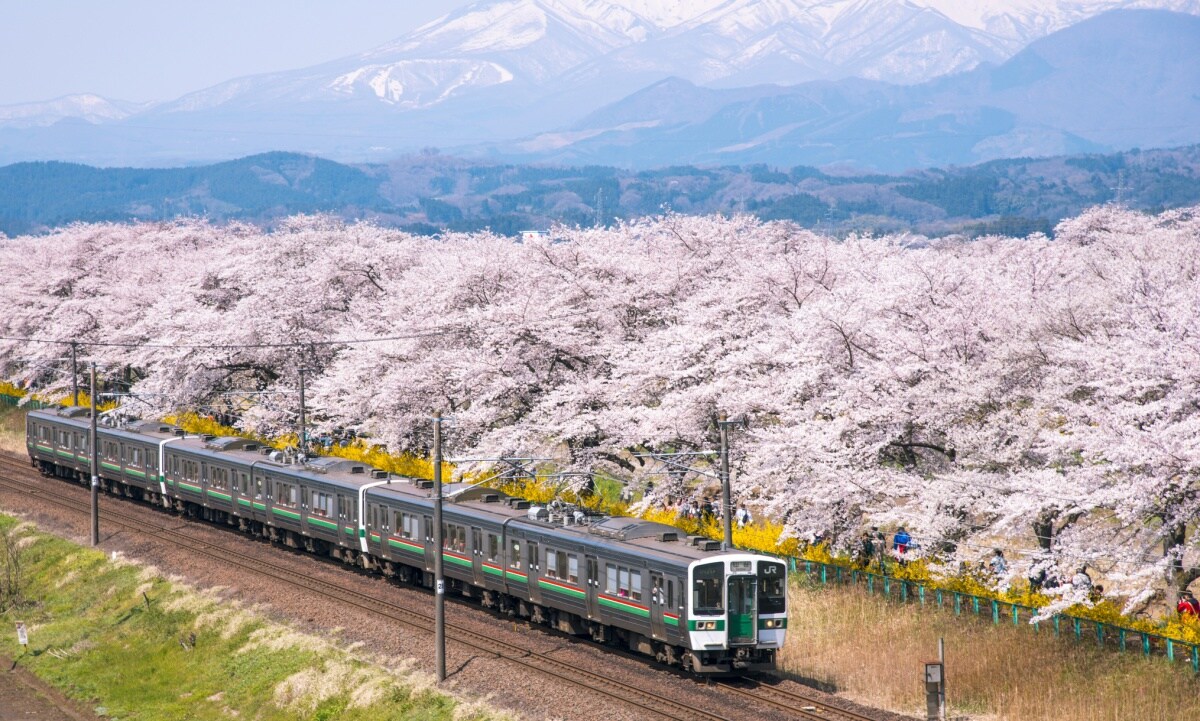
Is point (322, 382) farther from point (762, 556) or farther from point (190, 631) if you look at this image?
point (762, 556)

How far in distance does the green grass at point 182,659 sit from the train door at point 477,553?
3.59 metres

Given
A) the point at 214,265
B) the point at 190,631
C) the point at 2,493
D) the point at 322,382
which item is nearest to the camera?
the point at 190,631

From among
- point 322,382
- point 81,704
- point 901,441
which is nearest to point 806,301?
point 901,441

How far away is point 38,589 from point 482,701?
65.6ft

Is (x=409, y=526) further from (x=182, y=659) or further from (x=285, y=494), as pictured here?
(x=285, y=494)

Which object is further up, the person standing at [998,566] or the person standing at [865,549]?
the person standing at [998,566]

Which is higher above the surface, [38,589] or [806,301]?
[806,301]

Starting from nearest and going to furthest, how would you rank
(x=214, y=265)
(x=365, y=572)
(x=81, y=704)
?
(x=81, y=704) < (x=365, y=572) < (x=214, y=265)

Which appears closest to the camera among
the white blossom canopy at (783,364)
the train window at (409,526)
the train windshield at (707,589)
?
the train windshield at (707,589)

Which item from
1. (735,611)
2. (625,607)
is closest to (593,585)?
(625,607)

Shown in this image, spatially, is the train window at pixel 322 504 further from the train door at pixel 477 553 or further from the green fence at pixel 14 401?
the green fence at pixel 14 401

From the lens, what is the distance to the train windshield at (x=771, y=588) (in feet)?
80.4

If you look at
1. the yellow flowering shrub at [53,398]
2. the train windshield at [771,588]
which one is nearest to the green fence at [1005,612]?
the train windshield at [771,588]

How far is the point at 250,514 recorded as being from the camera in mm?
40375
